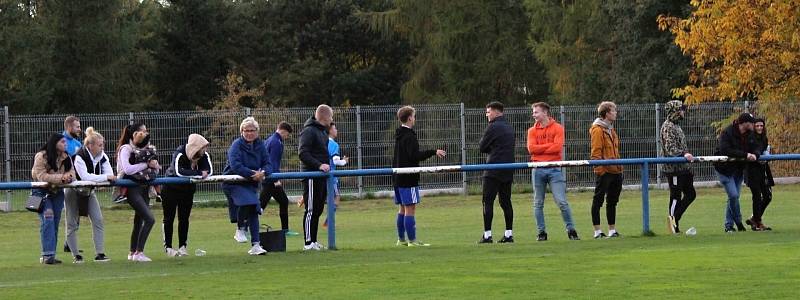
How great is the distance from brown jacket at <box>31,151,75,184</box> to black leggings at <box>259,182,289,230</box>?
4.65 m

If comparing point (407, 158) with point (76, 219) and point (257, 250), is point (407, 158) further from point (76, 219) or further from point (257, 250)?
point (76, 219)

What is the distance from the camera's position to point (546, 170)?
18.4 meters

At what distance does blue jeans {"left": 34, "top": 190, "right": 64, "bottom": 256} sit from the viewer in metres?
16.2

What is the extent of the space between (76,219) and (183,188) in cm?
127

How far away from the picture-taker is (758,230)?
19438 mm

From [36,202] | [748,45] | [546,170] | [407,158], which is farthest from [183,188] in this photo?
[748,45]

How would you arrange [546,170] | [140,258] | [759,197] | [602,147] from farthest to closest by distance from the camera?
[759,197], [602,147], [546,170], [140,258]

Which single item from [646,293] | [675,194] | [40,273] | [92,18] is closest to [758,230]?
[675,194]

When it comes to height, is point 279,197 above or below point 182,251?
above

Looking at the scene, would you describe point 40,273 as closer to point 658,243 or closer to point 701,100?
point 658,243

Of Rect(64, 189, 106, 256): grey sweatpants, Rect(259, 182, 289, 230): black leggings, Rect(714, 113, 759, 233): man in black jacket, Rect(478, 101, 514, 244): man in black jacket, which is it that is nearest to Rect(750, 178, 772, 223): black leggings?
Rect(714, 113, 759, 233): man in black jacket

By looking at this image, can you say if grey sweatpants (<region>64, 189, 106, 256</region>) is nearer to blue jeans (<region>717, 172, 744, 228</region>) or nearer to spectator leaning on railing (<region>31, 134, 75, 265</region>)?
spectator leaning on railing (<region>31, 134, 75, 265</region>)

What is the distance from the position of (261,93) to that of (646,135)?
2817 centimetres

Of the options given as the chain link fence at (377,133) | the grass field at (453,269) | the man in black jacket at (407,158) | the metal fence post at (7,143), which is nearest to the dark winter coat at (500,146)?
the man in black jacket at (407,158)
